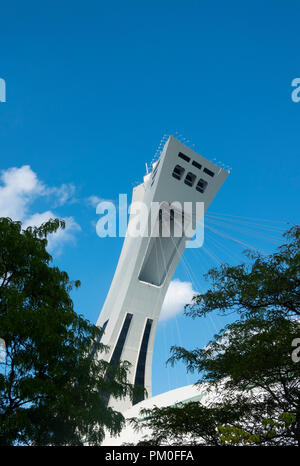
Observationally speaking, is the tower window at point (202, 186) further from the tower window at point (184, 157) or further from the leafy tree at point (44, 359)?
the leafy tree at point (44, 359)

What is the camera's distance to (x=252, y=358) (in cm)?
587

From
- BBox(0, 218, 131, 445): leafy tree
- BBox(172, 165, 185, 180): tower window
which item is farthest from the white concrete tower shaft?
BBox(0, 218, 131, 445): leafy tree

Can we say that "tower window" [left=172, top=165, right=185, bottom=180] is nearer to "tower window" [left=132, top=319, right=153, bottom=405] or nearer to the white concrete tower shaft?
the white concrete tower shaft

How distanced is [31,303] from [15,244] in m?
1.15

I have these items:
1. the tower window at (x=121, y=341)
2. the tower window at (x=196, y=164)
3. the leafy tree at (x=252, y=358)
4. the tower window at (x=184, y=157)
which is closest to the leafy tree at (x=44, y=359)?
the leafy tree at (x=252, y=358)

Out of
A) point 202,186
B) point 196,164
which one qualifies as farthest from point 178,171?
point 202,186

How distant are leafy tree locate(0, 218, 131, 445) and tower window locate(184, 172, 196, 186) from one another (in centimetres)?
1771

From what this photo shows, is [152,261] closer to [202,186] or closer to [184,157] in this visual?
[202,186]

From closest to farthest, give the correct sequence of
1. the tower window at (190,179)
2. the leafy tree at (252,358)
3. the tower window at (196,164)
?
the leafy tree at (252,358) → the tower window at (196,164) → the tower window at (190,179)

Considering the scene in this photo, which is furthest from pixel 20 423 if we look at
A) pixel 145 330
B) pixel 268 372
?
pixel 145 330

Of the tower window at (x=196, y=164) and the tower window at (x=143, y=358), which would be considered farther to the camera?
the tower window at (x=196, y=164)

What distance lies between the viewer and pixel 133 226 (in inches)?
1056

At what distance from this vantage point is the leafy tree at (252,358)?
231 inches

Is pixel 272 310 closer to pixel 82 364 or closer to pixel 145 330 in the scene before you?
pixel 82 364
